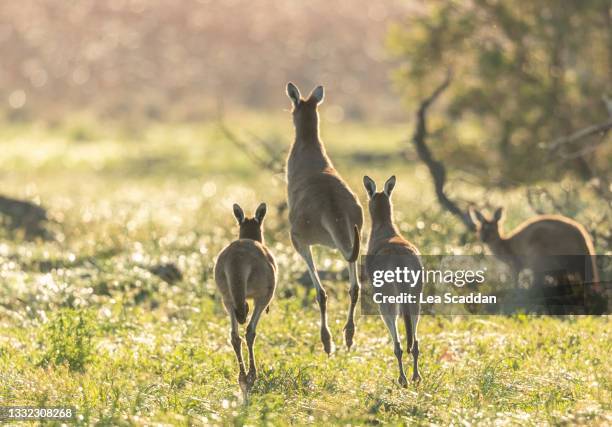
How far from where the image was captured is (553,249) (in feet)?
36.5

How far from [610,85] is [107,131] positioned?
2349 centimetres

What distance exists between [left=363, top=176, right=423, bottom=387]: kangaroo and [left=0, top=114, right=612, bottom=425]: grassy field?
0.35 metres

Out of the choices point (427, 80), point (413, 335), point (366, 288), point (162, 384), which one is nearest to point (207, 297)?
point (366, 288)

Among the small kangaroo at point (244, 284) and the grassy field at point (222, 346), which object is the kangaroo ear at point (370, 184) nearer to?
the small kangaroo at point (244, 284)

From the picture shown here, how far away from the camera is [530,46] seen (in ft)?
69.8

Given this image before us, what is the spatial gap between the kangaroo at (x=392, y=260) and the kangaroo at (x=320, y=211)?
0.21m

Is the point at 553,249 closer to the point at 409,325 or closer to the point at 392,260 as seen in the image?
the point at 392,260

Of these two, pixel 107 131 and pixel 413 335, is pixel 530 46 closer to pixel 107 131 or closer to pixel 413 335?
pixel 413 335

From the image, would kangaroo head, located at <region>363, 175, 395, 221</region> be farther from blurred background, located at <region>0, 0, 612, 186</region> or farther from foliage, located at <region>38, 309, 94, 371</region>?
blurred background, located at <region>0, 0, 612, 186</region>

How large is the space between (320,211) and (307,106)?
138 centimetres

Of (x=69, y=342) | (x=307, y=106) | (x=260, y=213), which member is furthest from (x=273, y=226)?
(x=69, y=342)

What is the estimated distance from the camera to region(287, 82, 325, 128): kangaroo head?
923 centimetres

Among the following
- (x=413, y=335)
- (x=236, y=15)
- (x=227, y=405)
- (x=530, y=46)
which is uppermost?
(x=236, y=15)

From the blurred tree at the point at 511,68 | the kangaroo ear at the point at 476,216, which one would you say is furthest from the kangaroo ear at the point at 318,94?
the blurred tree at the point at 511,68
